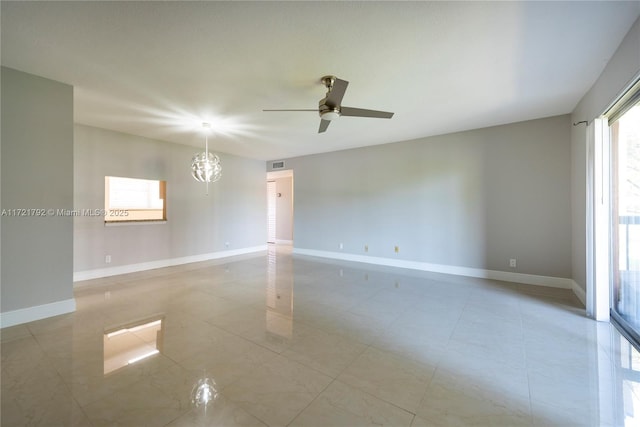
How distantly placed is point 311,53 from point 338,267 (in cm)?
412

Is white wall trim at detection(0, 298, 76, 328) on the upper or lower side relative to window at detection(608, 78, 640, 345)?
lower

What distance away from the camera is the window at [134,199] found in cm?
502

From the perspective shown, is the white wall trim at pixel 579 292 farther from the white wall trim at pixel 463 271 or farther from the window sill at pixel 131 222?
the window sill at pixel 131 222

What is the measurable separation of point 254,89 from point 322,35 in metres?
1.26

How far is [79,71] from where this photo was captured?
274 centimetres

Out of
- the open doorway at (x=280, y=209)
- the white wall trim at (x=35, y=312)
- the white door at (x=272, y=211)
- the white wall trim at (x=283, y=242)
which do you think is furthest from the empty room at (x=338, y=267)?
the white door at (x=272, y=211)

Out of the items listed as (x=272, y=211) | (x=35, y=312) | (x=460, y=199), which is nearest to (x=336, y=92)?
(x=460, y=199)

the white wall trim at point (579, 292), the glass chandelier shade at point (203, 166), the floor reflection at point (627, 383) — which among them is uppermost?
the glass chandelier shade at point (203, 166)

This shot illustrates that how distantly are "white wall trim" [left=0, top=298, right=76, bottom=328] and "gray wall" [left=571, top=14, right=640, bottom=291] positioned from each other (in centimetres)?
604

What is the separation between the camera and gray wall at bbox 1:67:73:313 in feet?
8.88

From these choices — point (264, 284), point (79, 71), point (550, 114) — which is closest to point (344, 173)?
point (264, 284)

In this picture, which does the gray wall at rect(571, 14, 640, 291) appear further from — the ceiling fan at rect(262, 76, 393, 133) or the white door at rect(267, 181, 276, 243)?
the white door at rect(267, 181, 276, 243)

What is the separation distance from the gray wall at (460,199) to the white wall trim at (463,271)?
0.09 meters

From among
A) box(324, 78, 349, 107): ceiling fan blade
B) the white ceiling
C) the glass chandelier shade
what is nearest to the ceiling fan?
box(324, 78, 349, 107): ceiling fan blade
